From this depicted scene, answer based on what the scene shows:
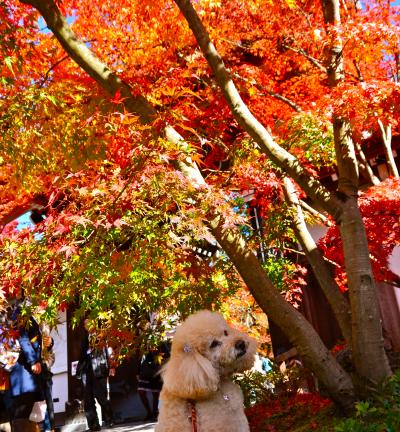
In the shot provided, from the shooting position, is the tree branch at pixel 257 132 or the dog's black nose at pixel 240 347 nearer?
the dog's black nose at pixel 240 347

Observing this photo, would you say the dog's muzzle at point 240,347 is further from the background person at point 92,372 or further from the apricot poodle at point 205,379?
the background person at point 92,372

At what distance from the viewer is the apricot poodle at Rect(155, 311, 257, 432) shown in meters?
3.15

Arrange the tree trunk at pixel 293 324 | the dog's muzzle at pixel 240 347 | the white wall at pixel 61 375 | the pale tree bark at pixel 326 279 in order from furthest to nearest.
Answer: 1. the white wall at pixel 61 375
2. the pale tree bark at pixel 326 279
3. the tree trunk at pixel 293 324
4. the dog's muzzle at pixel 240 347

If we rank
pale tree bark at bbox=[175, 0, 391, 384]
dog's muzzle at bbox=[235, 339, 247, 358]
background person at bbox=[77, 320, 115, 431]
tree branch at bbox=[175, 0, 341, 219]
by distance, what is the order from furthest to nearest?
background person at bbox=[77, 320, 115, 431] → tree branch at bbox=[175, 0, 341, 219] → pale tree bark at bbox=[175, 0, 391, 384] → dog's muzzle at bbox=[235, 339, 247, 358]

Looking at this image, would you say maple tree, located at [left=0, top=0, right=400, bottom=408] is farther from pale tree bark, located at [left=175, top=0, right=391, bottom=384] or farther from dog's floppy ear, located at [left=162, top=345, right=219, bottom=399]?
dog's floppy ear, located at [left=162, top=345, right=219, bottom=399]

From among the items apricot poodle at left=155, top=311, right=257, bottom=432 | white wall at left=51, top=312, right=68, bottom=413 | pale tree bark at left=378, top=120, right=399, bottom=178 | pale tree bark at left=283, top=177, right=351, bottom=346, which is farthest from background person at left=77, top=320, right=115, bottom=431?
white wall at left=51, top=312, right=68, bottom=413

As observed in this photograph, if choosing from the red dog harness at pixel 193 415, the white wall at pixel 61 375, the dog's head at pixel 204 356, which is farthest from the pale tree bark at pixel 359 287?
the white wall at pixel 61 375

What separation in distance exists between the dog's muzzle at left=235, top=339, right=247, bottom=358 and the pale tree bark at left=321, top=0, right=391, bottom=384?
173cm

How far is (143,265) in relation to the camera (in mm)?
5137

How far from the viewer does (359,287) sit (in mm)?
4617

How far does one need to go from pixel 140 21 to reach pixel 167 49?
3.42 ft

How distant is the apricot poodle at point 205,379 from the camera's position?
3.15m

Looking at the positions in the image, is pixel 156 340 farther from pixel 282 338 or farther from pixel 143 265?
pixel 282 338

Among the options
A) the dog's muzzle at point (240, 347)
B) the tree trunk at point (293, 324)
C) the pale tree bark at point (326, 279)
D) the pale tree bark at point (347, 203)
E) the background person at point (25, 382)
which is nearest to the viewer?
the dog's muzzle at point (240, 347)
